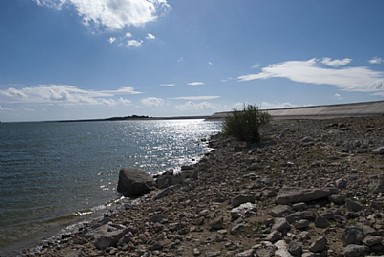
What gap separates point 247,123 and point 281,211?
2071cm

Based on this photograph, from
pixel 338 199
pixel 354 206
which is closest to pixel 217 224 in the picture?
pixel 338 199

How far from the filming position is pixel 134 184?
63.0 feet

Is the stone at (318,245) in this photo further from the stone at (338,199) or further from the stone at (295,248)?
the stone at (338,199)

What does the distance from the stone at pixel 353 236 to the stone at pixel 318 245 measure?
40 cm

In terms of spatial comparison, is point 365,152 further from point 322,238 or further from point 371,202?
point 322,238

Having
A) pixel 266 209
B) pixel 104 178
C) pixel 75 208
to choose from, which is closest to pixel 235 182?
pixel 266 209

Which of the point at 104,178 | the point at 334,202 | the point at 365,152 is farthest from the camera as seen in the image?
the point at 104,178

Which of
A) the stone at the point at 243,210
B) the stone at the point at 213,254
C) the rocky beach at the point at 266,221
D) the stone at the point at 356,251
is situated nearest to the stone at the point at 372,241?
the rocky beach at the point at 266,221

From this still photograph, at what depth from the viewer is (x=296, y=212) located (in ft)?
26.5

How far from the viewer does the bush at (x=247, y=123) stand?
2867 centimetres

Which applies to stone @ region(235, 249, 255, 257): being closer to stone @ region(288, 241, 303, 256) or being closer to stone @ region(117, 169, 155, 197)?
stone @ region(288, 241, 303, 256)

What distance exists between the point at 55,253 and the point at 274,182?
7.32m

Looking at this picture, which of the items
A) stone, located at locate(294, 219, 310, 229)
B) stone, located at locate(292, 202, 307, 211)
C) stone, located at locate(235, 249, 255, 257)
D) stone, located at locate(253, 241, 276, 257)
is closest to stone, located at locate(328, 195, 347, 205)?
stone, located at locate(292, 202, 307, 211)

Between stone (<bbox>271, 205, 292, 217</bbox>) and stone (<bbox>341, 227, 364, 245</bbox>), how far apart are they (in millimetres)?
1906
